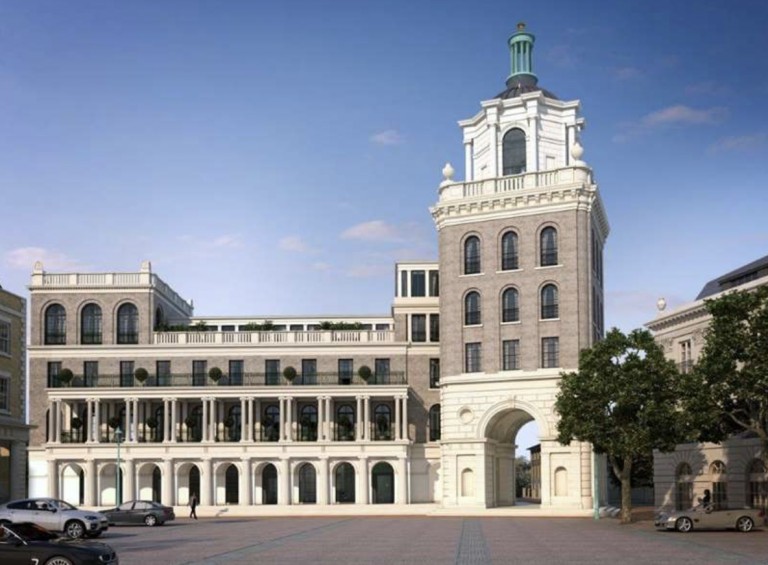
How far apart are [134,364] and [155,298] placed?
5.47 metres

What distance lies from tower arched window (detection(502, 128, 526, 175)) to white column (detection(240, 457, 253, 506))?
2878 centimetres

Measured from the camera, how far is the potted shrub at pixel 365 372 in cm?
8619

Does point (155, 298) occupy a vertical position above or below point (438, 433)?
above

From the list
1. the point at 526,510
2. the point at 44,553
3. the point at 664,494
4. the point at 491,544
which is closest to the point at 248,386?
the point at 526,510

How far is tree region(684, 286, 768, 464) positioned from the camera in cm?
4569

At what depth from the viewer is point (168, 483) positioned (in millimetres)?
84000

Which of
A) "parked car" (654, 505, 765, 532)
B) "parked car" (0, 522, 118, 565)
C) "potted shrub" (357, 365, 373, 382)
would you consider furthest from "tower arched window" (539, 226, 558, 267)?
"parked car" (0, 522, 118, 565)

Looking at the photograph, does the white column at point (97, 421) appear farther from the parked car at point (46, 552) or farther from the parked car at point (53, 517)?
the parked car at point (46, 552)

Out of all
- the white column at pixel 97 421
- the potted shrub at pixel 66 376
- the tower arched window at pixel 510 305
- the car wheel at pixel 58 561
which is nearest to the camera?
the car wheel at pixel 58 561

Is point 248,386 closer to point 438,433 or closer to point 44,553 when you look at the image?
point 438,433

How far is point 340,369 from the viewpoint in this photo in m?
88.2

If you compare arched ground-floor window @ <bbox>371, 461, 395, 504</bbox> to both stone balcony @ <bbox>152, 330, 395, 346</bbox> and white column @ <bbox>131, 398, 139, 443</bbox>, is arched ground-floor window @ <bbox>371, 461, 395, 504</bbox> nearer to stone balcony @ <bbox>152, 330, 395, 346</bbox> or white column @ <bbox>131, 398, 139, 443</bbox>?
stone balcony @ <bbox>152, 330, 395, 346</bbox>

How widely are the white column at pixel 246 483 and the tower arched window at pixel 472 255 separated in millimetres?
22599

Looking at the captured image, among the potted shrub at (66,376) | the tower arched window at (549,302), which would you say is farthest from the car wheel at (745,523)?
the potted shrub at (66,376)
